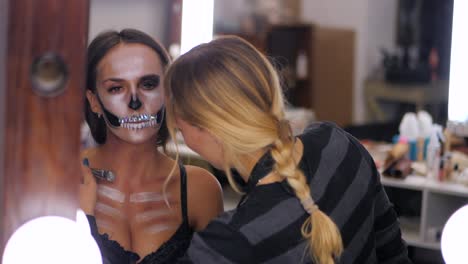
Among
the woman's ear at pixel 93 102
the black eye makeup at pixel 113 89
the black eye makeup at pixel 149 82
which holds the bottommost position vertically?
the woman's ear at pixel 93 102

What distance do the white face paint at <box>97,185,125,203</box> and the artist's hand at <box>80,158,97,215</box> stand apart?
2 cm

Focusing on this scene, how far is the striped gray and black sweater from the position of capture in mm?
1323

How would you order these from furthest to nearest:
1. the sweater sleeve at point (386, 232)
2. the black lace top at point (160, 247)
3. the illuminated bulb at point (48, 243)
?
the sweater sleeve at point (386, 232)
the black lace top at point (160, 247)
the illuminated bulb at point (48, 243)

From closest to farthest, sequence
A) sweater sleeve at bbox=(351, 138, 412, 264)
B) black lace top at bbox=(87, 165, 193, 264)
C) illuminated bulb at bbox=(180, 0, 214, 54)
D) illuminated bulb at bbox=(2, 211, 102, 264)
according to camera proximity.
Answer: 1. illuminated bulb at bbox=(2, 211, 102, 264)
2. black lace top at bbox=(87, 165, 193, 264)
3. sweater sleeve at bbox=(351, 138, 412, 264)
4. illuminated bulb at bbox=(180, 0, 214, 54)

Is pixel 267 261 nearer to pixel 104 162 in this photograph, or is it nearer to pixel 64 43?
pixel 104 162

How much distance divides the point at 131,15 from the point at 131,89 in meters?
4.46

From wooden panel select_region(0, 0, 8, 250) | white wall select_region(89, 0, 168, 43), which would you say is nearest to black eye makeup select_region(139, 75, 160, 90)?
wooden panel select_region(0, 0, 8, 250)

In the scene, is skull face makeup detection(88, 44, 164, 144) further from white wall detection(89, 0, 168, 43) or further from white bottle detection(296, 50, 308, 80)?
white bottle detection(296, 50, 308, 80)

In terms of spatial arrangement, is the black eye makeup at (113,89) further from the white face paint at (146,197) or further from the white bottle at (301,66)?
the white bottle at (301,66)

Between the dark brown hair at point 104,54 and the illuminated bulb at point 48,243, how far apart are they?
22.8 inches

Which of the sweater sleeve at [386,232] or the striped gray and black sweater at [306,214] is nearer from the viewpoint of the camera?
the striped gray and black sweater at [306,214]

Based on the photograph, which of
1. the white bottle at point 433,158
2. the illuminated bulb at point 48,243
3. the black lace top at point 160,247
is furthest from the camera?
the white bottle at point 433,158

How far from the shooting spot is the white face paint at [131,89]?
1.55m

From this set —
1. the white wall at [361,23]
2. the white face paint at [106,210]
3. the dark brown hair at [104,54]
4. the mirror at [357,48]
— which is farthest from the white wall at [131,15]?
the white face paint at [106,210]
